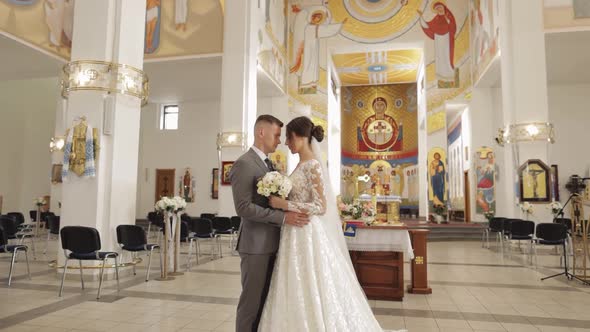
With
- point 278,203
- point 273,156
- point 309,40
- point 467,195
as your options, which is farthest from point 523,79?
point 278,203

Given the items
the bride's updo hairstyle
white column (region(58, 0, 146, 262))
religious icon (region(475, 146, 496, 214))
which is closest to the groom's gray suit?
the bride's updo hairstyle

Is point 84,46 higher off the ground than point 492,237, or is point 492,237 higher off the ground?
point 84,46

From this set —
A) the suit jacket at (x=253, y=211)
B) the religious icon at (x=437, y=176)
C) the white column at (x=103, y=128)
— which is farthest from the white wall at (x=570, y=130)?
the suit jacket at (x=253, y=211)

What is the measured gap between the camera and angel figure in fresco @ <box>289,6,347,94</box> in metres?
18.6

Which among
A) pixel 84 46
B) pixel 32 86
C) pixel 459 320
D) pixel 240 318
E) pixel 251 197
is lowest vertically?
pixel 459 320

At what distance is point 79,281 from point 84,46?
12.3 ft

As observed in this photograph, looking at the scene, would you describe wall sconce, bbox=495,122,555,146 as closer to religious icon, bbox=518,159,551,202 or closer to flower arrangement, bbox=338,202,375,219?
religious icon, bbox=518,159,551,202

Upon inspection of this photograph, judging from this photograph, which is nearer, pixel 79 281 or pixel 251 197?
pixel 251 197

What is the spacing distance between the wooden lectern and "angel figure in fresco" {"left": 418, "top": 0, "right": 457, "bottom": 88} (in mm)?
13708

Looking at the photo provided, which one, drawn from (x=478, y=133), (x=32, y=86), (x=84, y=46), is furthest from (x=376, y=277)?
(x=32, y=86)

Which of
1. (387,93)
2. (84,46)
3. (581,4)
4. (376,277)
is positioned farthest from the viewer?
(387,93)

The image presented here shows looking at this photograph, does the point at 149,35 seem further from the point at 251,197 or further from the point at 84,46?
the point at 251,197

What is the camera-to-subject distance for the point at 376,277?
5.61m

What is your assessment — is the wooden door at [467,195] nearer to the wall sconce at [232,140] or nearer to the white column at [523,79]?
the white column at [523,79]
